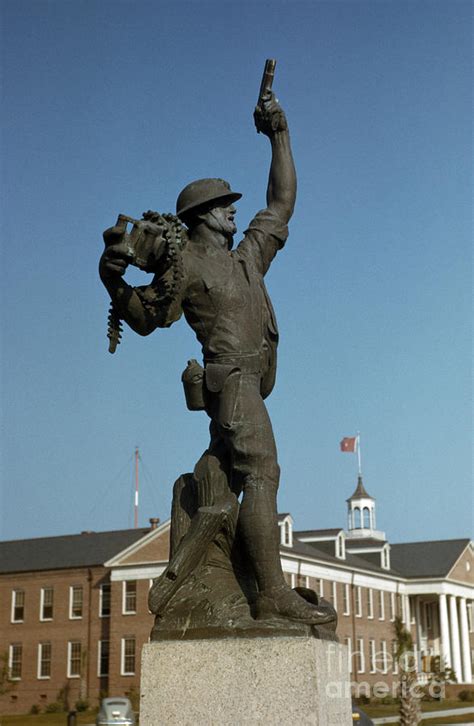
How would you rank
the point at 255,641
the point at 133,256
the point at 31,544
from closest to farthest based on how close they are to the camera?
the point at 255,641, the point at 133,256, the point at 31,544

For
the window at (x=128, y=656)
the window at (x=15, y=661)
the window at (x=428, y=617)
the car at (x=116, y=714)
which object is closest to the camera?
the car at (x=116, y=714)

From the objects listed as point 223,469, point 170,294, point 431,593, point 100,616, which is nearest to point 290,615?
point 223,469

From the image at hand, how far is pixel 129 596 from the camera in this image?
51969mm

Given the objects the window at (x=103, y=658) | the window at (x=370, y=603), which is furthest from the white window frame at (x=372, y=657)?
the window at (x=103, y=658)

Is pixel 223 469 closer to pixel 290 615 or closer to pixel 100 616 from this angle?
pixel 290 615

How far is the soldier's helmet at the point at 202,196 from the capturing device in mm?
6121

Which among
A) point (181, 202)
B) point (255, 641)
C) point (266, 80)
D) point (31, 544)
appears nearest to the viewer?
point (255, 641)

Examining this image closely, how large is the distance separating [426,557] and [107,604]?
1154 inches

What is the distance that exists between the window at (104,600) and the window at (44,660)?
384 cm

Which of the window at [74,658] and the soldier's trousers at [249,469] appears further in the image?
the window at [74,658]

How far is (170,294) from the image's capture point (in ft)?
18.9

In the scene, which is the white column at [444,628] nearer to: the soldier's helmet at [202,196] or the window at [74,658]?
the window at [74,658]

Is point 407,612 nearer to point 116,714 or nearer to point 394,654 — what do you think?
point 394,654

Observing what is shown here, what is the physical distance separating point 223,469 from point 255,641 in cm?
109
